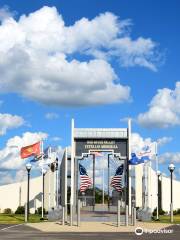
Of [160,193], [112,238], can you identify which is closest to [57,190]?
[160,193]

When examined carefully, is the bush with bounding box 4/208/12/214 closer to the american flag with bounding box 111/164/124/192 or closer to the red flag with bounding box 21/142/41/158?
the red flag with bounding box 21/142/41/158

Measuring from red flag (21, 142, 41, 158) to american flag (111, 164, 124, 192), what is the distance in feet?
26.4

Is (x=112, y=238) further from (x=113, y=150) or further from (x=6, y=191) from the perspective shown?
(x=6, y=191)

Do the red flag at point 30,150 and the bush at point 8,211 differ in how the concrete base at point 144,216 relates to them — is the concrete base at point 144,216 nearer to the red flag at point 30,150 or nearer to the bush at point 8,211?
the red flag at point 30,150

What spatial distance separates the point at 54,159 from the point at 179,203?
22.0 meters

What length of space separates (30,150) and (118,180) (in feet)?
30.3

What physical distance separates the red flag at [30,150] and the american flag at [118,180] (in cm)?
804

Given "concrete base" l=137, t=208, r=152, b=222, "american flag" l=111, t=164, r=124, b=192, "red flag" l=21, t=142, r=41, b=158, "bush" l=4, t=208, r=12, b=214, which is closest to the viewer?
"concrete base" l=137, t=208, r=152, b=222

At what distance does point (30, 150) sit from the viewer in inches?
2056

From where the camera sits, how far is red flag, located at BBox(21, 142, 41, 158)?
51.9 metres

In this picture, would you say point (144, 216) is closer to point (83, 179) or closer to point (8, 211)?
point (83, 179)

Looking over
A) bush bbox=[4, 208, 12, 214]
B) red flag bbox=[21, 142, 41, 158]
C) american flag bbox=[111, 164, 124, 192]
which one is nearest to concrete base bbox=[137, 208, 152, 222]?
american flag bbox=[111, 164, 124, 192]

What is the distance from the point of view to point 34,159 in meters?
53.2

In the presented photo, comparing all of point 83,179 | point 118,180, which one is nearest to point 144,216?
point 118,180
